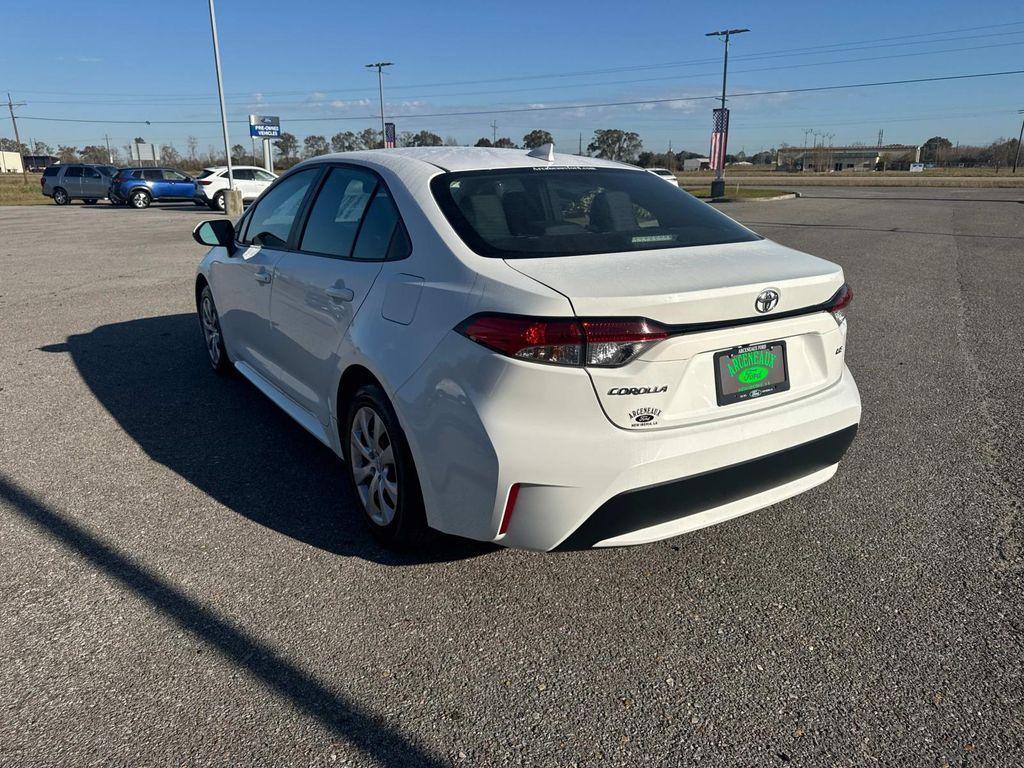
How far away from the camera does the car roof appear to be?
3.43 m

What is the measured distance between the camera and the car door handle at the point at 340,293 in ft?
10.6

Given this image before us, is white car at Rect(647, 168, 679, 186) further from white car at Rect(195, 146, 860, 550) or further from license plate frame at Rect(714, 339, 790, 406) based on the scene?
license plate frame at Rect(714, 339, 790, 406)

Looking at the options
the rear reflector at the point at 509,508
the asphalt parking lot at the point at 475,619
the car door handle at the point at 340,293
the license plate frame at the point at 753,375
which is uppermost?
the car door handle at the point at 340,293

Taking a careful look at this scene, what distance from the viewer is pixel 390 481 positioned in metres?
3.10

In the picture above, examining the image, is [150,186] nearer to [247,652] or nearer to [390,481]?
[390,481]

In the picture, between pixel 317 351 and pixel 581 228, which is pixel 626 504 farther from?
pixel 317 351

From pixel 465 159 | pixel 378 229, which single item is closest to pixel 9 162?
pixel 465 159

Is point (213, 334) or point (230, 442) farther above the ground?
point (213, 334)

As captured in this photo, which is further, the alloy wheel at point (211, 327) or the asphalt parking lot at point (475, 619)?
the alloy wheel at point (211, 327)

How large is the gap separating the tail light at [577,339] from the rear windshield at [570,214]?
44 cm

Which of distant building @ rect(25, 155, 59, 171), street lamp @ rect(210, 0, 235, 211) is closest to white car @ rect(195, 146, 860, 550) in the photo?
street lamp @ rect(210, 0, 235, 211)

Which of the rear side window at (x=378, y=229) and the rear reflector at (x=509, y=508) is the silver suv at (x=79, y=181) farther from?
the rear reflector at (x=509, y=508)

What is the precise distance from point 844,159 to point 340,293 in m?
141

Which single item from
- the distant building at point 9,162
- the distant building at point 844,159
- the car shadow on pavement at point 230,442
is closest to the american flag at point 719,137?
the car shadow on pavement at point 230,442
